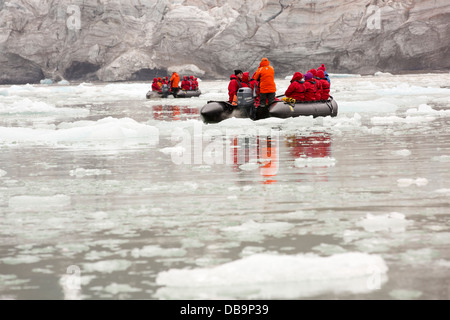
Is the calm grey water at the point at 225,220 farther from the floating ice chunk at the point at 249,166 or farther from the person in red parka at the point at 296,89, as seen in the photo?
the person in red parka at the point at 296,89

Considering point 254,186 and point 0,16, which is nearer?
point 254,186

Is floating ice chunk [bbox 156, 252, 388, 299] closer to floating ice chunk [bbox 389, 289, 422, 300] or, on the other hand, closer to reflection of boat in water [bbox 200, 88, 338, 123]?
floating ice chunk [bbox 389, 289, 422, 300]

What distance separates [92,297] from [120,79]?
178ft

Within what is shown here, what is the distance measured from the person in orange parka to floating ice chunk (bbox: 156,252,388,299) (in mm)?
9952

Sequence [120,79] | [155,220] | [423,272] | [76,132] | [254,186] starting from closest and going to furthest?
[423,272] < [155,220] < [254,186] < [76,132] < [120,79]

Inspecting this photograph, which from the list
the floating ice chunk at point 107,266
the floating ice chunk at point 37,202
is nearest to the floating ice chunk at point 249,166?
the floating ice chunk at point 37,202

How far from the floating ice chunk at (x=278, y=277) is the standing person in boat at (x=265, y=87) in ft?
32.6

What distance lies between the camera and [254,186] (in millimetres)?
5461

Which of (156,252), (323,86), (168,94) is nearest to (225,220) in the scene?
(156,252)

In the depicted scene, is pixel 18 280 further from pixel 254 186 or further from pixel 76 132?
pixel 76 132

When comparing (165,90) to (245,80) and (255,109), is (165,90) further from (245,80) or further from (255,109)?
(255,109)

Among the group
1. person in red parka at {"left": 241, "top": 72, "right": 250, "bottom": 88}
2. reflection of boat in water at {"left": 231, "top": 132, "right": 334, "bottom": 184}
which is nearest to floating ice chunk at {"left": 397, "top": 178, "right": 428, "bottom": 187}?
reflection of boat in water at {"left": 231, "top": 132, "right": 334, "bottom": 184}
